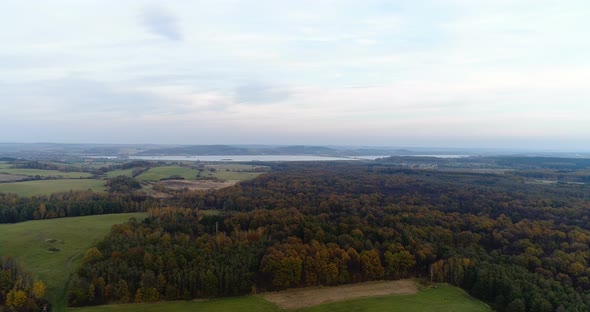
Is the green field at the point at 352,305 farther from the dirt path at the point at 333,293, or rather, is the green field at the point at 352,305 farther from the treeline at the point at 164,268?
the treeline at the point at 164,268

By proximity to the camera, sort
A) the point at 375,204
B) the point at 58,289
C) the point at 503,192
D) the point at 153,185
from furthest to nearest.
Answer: the point at 153,185 → the point at 503,192 → the point at 375,204 → the point at 58,289

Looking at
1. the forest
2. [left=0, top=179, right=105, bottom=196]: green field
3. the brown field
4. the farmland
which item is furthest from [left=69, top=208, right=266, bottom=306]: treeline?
the brown field

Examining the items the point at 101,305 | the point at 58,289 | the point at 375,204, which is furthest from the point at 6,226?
the point at 375,204

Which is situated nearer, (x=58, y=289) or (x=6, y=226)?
(x=58, y=289)

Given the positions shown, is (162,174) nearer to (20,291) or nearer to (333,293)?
(20,291)

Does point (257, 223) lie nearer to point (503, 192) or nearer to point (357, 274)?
point (357, 274)

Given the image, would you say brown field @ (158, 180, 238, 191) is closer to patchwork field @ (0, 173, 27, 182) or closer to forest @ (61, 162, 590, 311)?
forest @ (61, 162, 590, 311)
